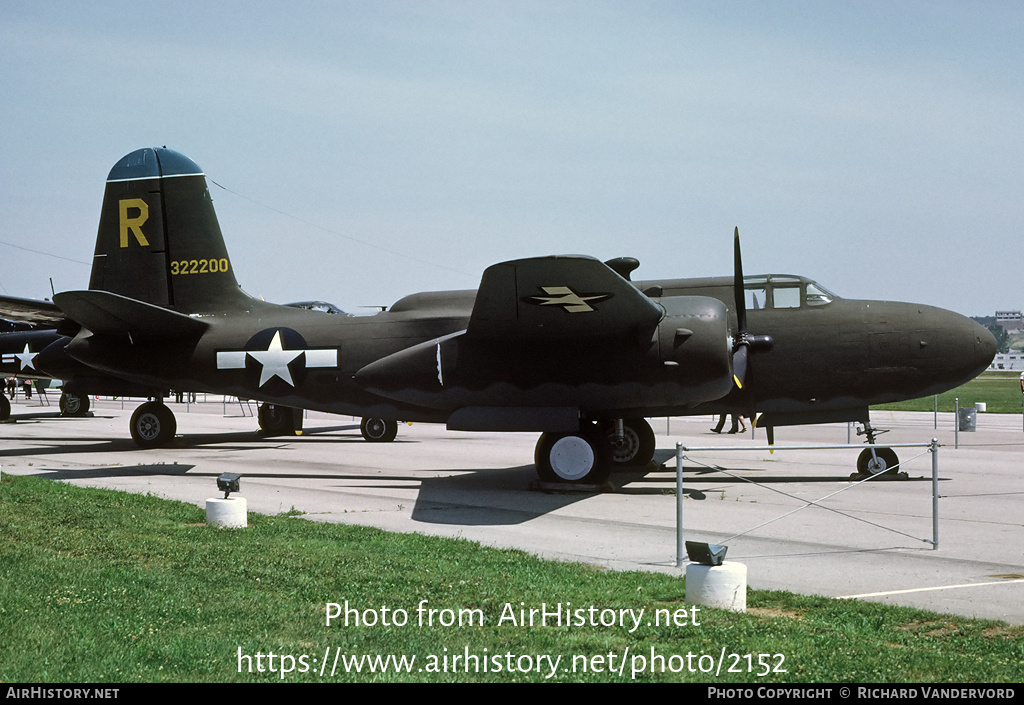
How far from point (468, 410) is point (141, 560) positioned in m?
7.85

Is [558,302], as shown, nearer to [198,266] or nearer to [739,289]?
[739,289]

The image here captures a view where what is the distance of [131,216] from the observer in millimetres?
23312

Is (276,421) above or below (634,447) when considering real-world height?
below

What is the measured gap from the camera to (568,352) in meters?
16.4

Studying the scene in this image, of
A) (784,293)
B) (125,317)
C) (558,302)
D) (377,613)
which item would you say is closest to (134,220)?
(125,317)

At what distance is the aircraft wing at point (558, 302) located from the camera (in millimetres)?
14094

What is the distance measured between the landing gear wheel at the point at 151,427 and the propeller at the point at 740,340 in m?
16.5

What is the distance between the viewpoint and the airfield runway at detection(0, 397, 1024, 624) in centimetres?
966

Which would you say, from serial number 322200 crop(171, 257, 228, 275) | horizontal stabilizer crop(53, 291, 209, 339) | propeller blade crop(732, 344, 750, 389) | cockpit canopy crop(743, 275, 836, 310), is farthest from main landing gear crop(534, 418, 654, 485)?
serial number 322200 crop(171, 257, 228, 275)

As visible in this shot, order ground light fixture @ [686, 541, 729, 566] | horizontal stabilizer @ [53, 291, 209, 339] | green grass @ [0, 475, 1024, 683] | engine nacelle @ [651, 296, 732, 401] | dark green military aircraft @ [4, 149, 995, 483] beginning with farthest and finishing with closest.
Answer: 1. horizontal stabilizer @ [53, 291, 209, 339]
2. dark green military aircraft @ [4, 149, 995, 483]
3. engine nacelle @ [651, 296, 732, 401]
4. ground light fixture @ [686, 541, 729, 566]
5. green grass @ [0, 475, 1024, 683]

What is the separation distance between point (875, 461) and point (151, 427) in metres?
19.1

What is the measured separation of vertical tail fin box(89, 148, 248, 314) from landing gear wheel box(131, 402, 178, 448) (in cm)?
409

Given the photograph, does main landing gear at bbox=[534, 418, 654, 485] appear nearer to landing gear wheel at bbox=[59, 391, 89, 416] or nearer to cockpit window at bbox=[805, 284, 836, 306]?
cockpit window at bbox=[805, 284, 836, 306]
